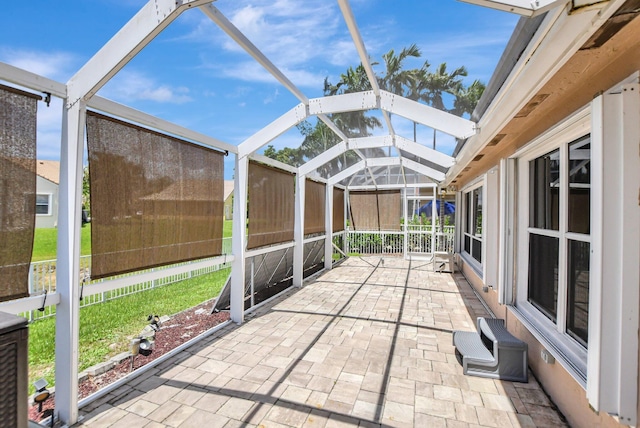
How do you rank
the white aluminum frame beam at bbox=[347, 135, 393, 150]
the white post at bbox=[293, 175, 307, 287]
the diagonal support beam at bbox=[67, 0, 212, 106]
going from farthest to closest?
the white post at bbox=[293, 175, 307, 287] < the white aluminum frame beam at bbox=[347, 135, 393, 150] < the diagonal support beam at bbox=[67, 0, 212, 106]

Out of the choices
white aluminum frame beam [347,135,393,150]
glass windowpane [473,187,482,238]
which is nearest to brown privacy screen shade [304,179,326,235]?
white aluminum frame beam [347,135,393,150]

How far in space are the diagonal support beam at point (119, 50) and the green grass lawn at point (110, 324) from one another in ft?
9.69

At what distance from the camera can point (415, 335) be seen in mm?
4164

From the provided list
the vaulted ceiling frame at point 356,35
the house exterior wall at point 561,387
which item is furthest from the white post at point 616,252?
the vaulted ceiling frame at point 356,35

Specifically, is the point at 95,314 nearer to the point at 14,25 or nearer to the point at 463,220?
the point at 14,25

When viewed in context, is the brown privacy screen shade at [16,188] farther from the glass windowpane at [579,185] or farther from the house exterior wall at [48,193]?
the glass windowpane at [579,185]

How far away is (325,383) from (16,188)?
283cm

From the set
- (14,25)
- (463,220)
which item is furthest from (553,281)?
(14,25)

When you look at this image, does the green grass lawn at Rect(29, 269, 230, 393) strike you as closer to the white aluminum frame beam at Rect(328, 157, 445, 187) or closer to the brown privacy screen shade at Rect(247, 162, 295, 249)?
the brown privacy screen shade at Rect(247, 162, 295, 249)

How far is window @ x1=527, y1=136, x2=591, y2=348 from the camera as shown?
7.77ft

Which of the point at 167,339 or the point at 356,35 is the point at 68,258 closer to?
the point at 167,339

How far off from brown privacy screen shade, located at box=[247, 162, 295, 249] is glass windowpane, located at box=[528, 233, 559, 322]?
3.70 metres

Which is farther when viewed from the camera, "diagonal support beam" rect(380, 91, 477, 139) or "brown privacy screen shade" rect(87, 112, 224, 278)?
"diagonal support beam" rect(380, 91, 477, 139)

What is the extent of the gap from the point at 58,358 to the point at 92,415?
1.67 feet
